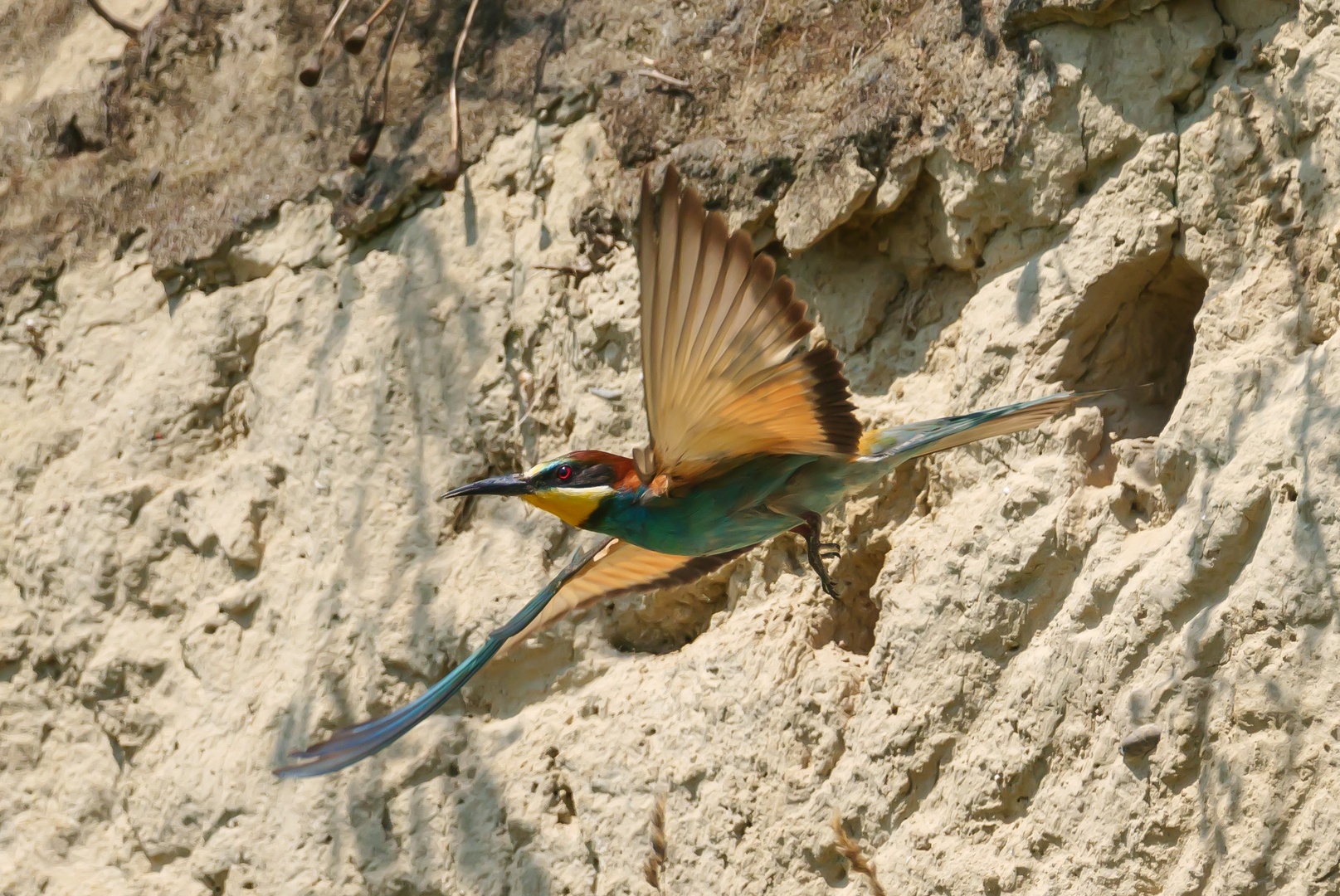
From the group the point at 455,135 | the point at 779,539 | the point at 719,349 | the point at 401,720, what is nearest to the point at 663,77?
the point at 455,135

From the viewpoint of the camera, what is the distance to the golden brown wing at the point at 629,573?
325 cm

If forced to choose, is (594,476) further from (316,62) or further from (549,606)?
(316,62)

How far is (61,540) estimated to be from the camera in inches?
177

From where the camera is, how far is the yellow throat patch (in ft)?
9.10

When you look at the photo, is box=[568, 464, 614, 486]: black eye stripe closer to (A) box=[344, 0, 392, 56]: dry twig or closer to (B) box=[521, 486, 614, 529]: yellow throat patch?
(B) box=[521, 486, 614, 529]: yellow throat patch

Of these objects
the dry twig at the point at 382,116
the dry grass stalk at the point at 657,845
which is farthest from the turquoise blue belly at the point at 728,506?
the dry twig at the point at 382,116

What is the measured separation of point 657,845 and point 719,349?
4.33 feet

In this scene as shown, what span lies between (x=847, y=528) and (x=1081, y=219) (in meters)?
0.84

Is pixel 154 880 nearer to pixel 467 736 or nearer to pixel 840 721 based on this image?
pixel 467 736

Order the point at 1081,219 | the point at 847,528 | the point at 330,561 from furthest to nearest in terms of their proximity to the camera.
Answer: the point at 330,561
the point at 847,528
the point at 1081,219

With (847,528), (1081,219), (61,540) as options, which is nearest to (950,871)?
(847,528)

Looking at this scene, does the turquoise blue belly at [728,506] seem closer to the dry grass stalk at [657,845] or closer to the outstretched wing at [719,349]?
the outstretched wing at [719,349]

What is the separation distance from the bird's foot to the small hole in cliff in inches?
23.3

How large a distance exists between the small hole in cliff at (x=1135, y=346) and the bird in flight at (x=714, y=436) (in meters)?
0.12
